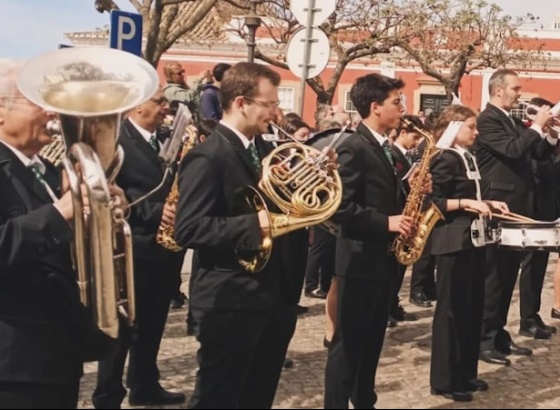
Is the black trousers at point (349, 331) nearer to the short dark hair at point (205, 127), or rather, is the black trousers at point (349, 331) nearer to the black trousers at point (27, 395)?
the black trousers at point (27, 395)

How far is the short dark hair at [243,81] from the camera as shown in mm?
3752

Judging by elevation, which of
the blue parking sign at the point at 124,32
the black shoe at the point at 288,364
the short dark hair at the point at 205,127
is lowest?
the black shoe at the point at 288,364

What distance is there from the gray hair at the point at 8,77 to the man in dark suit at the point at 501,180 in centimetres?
409

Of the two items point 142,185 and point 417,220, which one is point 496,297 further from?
point 142,185

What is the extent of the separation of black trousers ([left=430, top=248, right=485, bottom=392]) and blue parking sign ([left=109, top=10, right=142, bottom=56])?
3.05m

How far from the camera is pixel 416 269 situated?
8.69 metres

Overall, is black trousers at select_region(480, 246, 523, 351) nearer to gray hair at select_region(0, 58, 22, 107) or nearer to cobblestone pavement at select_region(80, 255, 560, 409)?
cobblestone pavement at select_region(80, 255, 560, 409)

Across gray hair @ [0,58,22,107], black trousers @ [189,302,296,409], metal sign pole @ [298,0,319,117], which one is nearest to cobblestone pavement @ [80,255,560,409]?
black trousers @ [189,302,296,409]

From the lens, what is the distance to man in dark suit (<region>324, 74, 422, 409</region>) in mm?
4457

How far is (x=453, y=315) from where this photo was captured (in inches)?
211

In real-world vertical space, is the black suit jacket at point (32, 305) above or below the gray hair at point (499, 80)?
below

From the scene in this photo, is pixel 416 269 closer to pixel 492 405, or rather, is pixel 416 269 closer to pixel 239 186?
pixel 492 405

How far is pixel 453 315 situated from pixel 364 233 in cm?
118

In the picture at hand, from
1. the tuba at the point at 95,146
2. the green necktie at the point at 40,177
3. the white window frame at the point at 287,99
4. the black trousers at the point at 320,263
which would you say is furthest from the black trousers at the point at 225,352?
the white window frame at the point at 287,99
